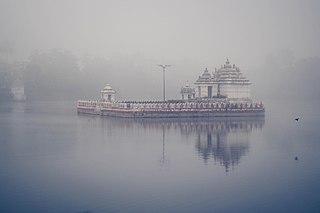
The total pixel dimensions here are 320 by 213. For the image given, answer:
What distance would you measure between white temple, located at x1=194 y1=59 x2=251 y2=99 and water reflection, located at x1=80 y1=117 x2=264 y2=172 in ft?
21.4

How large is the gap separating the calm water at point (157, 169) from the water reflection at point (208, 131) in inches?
3.7

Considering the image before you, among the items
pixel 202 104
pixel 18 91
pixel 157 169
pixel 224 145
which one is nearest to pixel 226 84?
pixel 202 104

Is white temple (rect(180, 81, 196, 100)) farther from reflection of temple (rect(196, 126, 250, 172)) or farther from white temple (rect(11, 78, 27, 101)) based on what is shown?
white temple (rect(11, 78, 27, 101))

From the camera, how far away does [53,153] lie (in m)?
34.1

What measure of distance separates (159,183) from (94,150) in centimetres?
1128

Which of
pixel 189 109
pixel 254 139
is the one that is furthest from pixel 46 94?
pixel 254 139

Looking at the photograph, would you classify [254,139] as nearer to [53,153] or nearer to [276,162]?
[276,162]

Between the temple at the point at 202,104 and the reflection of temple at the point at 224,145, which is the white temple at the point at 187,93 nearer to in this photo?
the temple at the point at 202,104

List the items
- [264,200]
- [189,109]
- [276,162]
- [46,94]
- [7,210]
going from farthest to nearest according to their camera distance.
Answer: [46,94] < [189,109] < [276,162] < [264,200] < [7,210]

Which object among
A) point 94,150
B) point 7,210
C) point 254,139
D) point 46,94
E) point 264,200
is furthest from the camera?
point 46,94

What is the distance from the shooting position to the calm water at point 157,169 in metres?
21.9

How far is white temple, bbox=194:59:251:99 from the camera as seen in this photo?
68500mm

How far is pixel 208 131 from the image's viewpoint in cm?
4747

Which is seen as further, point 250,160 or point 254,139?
point 254,139
